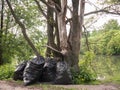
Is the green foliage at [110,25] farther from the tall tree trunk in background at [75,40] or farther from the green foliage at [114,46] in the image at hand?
the tall tree trunk in background at [75,40]

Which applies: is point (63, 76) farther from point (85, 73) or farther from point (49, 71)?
point (85, 73)

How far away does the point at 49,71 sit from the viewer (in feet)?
23.1

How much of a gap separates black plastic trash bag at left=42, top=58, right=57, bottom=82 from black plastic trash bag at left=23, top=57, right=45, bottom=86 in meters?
0.12

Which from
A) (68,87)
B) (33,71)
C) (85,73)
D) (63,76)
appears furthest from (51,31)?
(68,87)

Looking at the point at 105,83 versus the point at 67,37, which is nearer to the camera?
the point at 105,83

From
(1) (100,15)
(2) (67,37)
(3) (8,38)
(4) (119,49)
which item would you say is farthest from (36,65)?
(4) (119,49)

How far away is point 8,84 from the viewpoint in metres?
6.77

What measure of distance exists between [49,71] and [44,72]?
0.17m

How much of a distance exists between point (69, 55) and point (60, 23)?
39.1 inches

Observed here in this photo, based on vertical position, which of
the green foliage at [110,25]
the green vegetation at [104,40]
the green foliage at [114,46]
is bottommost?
the green foliage at [114,46]

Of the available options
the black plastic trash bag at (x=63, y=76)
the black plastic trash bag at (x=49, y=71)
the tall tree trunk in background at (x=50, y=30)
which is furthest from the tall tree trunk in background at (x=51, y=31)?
the black plastic trash bag at (x=63, y=76)

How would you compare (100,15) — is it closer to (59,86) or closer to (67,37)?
(67,37)

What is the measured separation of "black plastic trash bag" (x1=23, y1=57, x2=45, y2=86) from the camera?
6799 mm

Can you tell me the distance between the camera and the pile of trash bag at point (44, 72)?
6.79 meters
